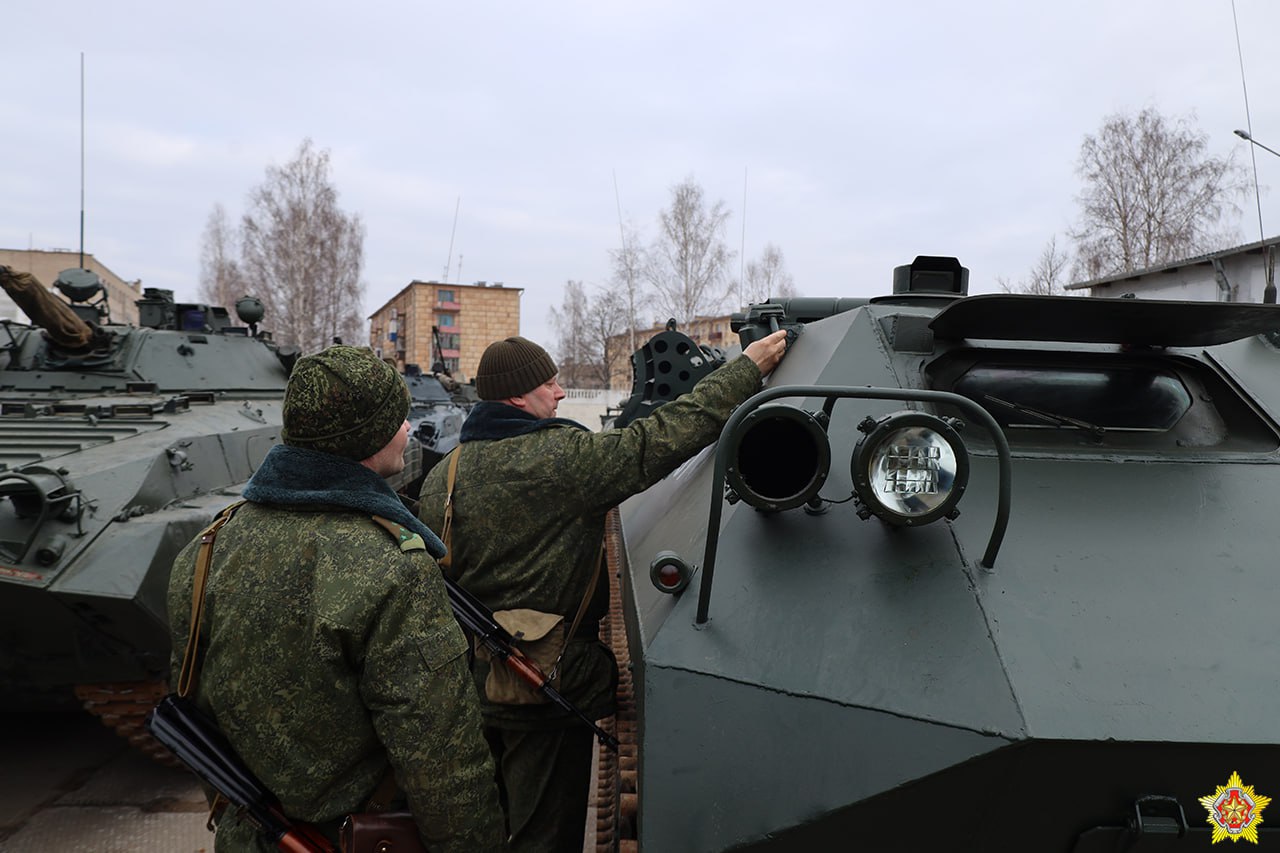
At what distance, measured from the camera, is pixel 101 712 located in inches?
195

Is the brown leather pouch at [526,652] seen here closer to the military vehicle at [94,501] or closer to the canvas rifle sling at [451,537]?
the canvas rifle sling at [451,537]

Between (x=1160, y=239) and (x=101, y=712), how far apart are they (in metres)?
24.3

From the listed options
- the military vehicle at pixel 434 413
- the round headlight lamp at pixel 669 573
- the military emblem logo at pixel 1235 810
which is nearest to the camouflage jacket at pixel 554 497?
the round headlight lamp at pixel 669 573

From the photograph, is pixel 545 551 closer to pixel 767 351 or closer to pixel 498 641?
pixel 498 641

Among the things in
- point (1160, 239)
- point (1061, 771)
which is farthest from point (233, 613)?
point (1160, 239)

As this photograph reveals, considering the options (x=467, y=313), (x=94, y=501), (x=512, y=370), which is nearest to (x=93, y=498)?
(x=94, y=501)

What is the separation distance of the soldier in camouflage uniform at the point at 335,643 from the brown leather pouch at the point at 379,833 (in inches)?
1.4

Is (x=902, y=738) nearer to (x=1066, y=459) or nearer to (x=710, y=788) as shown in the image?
(x=710, y=788)

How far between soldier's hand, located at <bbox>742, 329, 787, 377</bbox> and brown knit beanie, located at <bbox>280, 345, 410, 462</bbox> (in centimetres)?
115

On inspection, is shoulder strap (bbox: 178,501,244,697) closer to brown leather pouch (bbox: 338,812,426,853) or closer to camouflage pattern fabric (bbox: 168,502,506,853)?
camouflage pattern fabric (bbox: 168,502,506,853)

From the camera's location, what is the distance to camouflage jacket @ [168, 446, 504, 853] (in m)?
1.93

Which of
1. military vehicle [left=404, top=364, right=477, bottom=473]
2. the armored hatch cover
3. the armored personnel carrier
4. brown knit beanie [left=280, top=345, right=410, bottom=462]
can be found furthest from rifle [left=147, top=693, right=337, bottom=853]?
military vehicle [left=404, top=364, right=477, bottom=473]

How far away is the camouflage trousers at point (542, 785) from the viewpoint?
2.83 meters

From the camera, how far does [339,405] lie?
2062 millimetres
